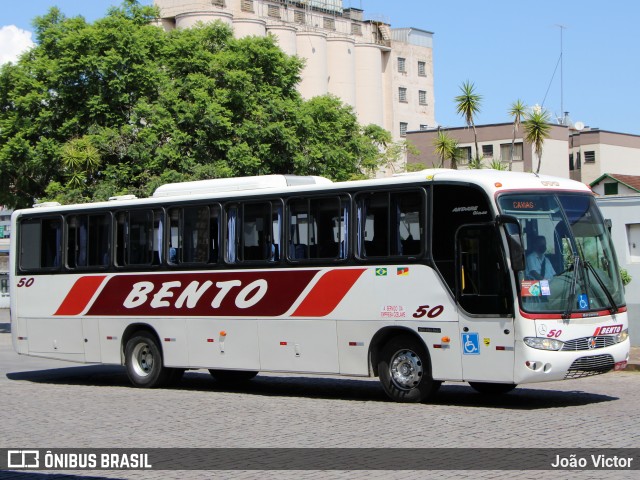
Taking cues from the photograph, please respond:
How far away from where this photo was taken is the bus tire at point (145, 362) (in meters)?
19.9

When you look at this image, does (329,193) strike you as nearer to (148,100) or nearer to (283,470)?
(283,470)

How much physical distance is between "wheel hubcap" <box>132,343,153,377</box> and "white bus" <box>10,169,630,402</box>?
3 centimetres

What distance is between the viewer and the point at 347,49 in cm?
10431

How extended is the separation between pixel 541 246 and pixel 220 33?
3258 centimetres

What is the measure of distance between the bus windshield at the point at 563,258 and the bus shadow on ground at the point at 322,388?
60.2 inches

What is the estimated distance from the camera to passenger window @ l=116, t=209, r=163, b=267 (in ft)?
65.1

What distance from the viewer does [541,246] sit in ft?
50.0

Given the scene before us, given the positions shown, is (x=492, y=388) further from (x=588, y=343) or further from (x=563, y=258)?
(x=563, y=258)

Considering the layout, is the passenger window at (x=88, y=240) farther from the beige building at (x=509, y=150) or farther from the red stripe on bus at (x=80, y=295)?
the beige building at (x=509, y=150)

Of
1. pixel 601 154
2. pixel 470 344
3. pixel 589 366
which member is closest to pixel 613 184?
pixel 589 366

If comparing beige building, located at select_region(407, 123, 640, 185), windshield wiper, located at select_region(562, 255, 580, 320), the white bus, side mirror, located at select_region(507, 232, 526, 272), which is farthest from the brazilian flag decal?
beige building, located at select_region(407, 123, 640, 185)

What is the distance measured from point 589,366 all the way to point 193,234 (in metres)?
7.56

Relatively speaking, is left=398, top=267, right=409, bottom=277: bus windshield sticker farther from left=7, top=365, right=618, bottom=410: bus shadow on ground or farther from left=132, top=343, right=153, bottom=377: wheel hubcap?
left=132, top=343, right=153, bottom=377: wheel hubcap

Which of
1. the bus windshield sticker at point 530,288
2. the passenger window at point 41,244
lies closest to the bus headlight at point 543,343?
the bus windshield sticker at point 530,288
